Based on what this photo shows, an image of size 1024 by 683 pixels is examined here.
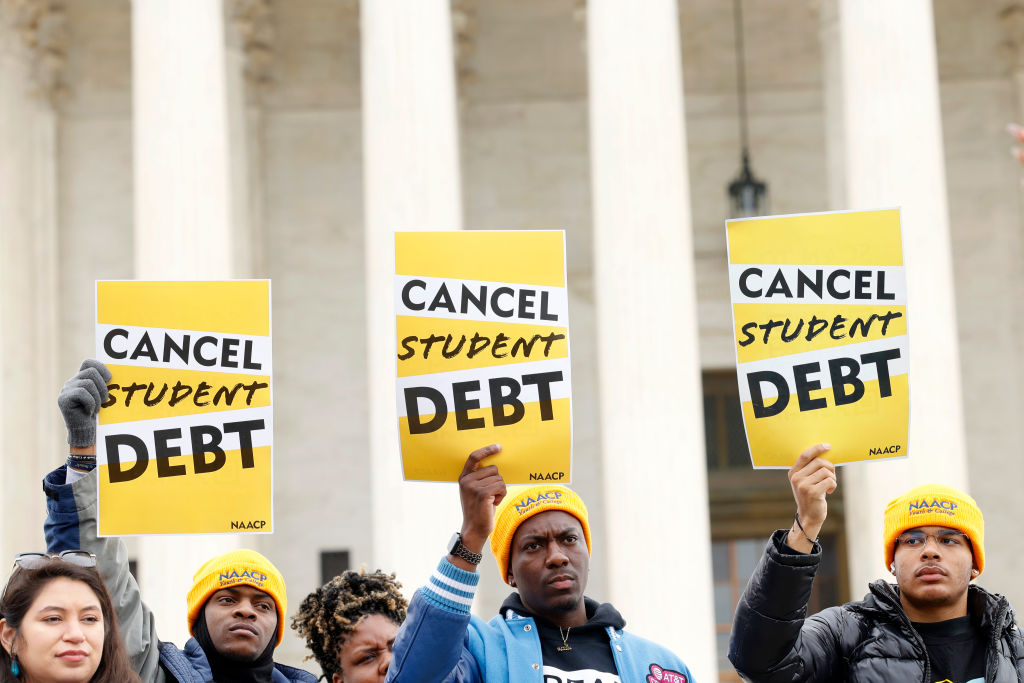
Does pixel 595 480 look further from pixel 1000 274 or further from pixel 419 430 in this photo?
pixel 419 430

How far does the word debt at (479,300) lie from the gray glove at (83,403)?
1.57m

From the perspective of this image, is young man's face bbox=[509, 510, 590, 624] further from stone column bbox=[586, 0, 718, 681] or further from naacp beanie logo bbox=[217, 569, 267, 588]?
stone column bbox=[586, 0, 718, 681]

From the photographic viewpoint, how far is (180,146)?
2516 cm

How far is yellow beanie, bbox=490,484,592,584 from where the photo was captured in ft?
24.1

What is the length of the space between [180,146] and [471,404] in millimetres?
18477

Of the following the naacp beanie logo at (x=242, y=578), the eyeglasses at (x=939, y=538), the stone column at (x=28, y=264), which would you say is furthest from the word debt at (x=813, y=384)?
the stone column at (x=28, y=264)

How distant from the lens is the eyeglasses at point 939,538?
7781 mm

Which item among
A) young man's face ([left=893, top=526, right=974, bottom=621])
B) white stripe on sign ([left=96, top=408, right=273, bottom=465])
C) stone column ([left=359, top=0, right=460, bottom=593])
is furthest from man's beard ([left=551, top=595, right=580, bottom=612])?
stone column ([left=359, top=0, right=460, bottom=593])

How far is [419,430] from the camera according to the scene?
759 centimetres

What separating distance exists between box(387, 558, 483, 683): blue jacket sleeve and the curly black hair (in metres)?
2.12

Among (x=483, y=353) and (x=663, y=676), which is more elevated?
(x=483, y=353)

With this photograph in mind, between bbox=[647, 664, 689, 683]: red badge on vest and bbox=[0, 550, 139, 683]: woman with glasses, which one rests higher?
bbox=[0, 550, 139, 683]: woman with glasses

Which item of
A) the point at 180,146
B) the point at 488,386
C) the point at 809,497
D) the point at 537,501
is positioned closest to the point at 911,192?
the point at 180,146

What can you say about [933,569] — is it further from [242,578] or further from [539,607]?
[242,578]
